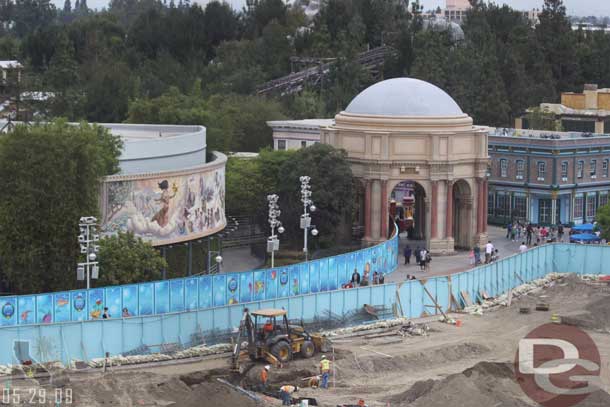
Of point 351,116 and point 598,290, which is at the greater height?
point 351,116

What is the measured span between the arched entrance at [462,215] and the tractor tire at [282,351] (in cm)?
3104

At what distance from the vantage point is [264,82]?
482 feet

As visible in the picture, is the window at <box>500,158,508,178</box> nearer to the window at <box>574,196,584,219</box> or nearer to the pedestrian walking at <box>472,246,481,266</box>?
the window at <box>574,196,584,219</box>

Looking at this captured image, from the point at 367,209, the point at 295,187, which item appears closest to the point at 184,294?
the point at 367,209

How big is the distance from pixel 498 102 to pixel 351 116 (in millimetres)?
42640

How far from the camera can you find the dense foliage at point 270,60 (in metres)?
123

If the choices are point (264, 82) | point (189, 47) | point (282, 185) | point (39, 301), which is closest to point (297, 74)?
point (264, 82)

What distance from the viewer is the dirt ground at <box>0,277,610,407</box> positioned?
49.4 meters

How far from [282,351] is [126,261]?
11.2 m

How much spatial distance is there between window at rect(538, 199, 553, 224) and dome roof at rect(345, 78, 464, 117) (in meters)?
14.2

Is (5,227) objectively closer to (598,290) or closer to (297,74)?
(598,290)

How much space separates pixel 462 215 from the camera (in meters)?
85.4

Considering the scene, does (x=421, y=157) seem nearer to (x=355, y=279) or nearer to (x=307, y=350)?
(x=355, y=279)
